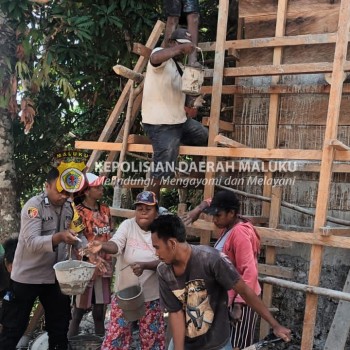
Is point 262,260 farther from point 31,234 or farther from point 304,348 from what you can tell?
point 31,234

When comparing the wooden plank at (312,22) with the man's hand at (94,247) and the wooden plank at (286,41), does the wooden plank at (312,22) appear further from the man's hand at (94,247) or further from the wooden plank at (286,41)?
the man's hand at (94,247)

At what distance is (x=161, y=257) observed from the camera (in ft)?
8.64

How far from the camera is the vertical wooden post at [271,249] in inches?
166

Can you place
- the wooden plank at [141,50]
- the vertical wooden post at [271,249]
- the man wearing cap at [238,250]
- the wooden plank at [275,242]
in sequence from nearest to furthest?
the man wearing cap at [238,250]
the wooden plank at [275,242]
the vertical wooden post at [271,249]
the wooden plank at [141,50]

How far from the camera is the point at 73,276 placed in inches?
129

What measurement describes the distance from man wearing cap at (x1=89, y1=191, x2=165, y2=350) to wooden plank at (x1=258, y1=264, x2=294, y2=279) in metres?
0.95

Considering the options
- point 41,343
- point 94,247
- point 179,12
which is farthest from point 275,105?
point 41,343

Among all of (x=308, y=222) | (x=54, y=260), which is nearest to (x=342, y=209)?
(x=308, y=222)

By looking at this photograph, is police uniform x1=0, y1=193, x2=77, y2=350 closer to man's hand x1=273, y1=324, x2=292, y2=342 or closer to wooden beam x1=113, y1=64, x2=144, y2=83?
wooden beam x1=113, y1=64, x2=144, y2=83

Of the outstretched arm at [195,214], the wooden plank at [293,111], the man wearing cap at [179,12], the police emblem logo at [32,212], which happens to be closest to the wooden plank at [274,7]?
the man wearing cap at [179,12]

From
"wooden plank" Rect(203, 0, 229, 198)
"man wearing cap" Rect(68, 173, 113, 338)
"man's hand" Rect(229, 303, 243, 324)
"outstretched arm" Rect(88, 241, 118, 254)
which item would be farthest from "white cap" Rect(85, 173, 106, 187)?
"man's hand" Rect(229, 303, 243, 324)

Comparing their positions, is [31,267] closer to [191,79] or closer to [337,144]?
[191,79]

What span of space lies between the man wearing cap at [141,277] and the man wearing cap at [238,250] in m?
0.47

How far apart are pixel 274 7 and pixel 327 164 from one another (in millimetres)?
1746
